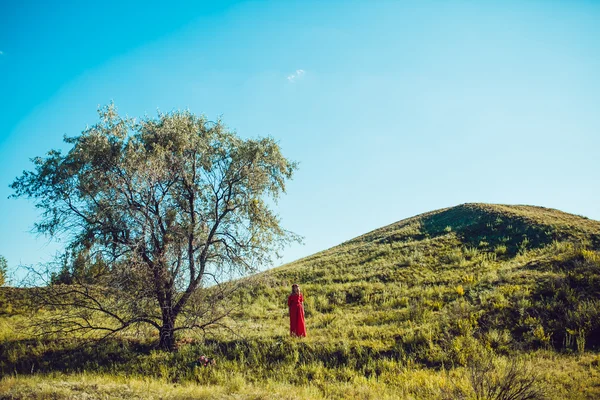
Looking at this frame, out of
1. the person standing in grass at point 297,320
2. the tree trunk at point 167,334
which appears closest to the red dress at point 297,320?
the person standing in grass at point 297,320

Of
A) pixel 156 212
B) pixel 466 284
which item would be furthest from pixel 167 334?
pixel 466 284

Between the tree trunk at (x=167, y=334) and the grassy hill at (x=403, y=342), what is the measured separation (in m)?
0.46

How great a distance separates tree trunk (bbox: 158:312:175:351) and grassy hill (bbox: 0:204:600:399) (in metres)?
0.46

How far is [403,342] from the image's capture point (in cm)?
1132

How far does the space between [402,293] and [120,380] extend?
1278cm

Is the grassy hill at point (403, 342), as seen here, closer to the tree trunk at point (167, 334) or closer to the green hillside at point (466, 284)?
the green hillside at point (466, 284)

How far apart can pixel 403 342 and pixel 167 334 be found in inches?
330

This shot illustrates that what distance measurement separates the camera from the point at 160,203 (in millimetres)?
12555

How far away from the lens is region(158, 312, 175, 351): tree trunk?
12.2 metres

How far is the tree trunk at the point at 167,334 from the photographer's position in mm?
12180

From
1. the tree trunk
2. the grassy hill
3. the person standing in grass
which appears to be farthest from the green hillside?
the tree trunk

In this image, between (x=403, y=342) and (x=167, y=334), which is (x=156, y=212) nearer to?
(x=167, y=334)

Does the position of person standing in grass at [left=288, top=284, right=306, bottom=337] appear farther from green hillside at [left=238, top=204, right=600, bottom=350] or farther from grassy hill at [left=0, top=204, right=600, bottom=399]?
green hillside at [left=238, top=204, right=600, bottom=350]

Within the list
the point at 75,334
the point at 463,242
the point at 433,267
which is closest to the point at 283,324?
the point at 75,334
